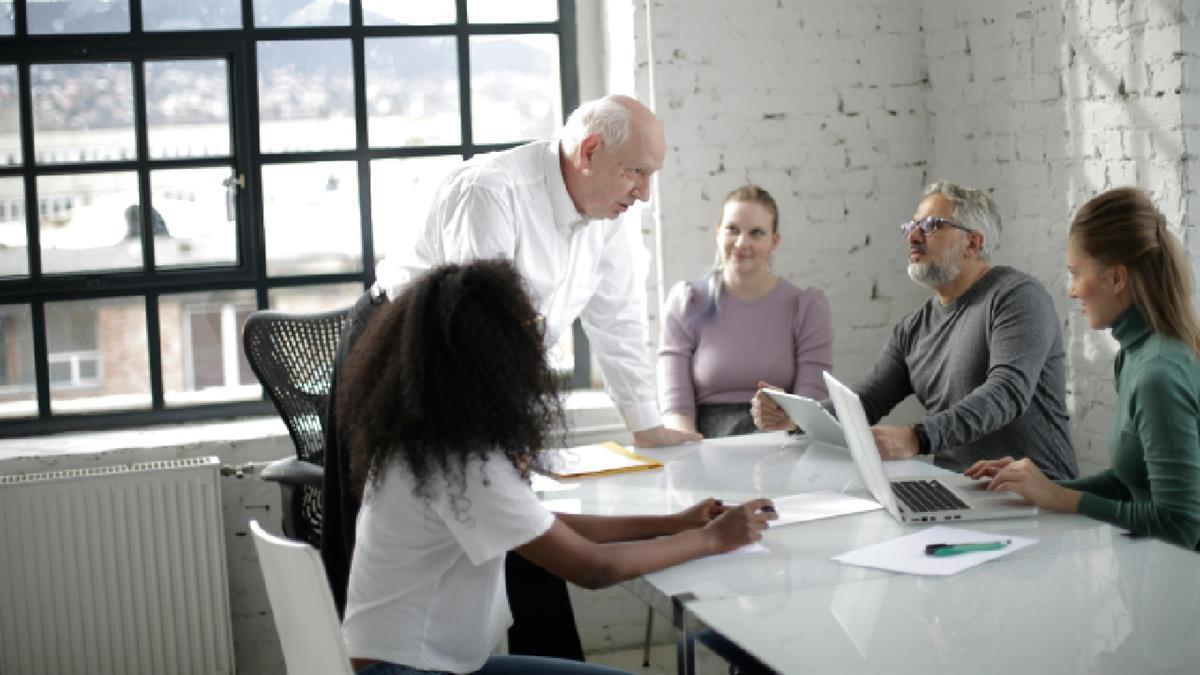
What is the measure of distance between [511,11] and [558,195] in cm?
149

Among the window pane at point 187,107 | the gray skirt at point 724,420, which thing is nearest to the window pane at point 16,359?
the window pane at point 187,107

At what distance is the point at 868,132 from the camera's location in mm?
4438

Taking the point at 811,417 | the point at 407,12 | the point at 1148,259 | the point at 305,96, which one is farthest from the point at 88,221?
the point at 1148,259

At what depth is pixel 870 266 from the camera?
14.7ft

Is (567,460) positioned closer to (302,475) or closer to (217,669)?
(302,475)

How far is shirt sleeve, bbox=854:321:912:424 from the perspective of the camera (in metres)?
3.66

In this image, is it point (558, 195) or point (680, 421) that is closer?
point (558, 195)

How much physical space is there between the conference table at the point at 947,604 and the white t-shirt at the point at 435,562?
0.93ft

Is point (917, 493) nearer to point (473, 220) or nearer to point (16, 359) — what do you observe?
point (473, 220)

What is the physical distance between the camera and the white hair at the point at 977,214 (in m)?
3.44

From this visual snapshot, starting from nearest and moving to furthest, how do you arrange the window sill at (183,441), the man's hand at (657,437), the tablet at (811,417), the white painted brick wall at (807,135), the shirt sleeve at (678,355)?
the tablet at (811,417) < the man's hand at (657,437) < the window sill at (183,441) < the shirt sleeve at (678,355) < the white painted brick wall at (807,135)

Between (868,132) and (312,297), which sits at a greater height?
(868,132)

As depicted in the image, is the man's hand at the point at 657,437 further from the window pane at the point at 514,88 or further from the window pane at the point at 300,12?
the window pane at the point at 300,12

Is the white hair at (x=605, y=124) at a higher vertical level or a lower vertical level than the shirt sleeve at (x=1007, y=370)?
higher
